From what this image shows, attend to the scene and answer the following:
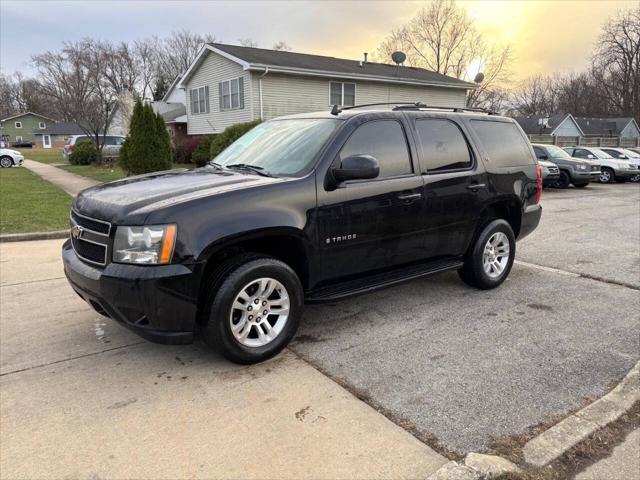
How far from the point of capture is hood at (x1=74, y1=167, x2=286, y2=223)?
3.31 meters

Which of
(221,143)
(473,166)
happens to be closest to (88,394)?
(473,166)

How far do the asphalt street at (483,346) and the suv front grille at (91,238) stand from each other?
162cm

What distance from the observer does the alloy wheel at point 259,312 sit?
3.51m

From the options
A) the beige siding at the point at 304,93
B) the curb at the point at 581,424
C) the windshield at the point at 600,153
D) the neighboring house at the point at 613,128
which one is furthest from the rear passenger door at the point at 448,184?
the neighboring house at the point at 613,128

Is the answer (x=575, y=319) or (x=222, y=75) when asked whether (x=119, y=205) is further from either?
(x=222, y=75)

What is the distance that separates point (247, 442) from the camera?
8.96 feet

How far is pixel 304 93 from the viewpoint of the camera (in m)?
23.7

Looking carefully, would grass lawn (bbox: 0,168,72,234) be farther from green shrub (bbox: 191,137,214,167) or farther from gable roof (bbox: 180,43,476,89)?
gable roof (bbox: 180,43,476,89)

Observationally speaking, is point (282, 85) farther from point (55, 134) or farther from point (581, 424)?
point (55, 134)

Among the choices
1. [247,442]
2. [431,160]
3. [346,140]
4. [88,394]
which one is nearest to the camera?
[247,442]

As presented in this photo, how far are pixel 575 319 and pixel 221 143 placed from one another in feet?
51.9

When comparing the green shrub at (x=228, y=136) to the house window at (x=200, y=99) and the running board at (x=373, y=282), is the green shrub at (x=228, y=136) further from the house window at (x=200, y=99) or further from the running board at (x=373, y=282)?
the running board at (x=373, y=282)

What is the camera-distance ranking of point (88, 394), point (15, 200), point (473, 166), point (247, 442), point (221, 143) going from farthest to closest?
point (221, 143)
point (15, 200)
point (473, 166)
point (88, 394)
point (247, 442)

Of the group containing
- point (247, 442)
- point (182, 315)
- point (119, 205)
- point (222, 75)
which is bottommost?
point (247, 442)
